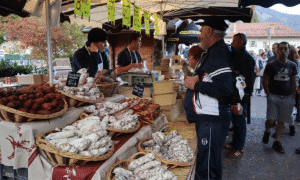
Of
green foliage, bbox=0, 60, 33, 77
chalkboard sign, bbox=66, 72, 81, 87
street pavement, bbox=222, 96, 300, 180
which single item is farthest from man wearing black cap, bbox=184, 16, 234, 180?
green foliage, bbox=0, 60, 33, 77

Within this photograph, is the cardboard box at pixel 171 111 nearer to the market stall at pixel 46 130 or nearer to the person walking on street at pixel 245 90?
the market stall at pixel 46 130

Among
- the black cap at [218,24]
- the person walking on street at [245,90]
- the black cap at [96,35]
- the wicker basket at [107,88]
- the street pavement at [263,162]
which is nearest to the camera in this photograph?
the black cap at [218,24]

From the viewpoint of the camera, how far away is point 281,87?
4.44 m

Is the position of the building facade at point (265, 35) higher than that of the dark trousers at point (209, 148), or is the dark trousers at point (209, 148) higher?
the building facade at point (265, 35)

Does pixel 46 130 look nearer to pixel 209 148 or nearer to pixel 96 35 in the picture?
pixel 209 148

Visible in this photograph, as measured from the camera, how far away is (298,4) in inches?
133

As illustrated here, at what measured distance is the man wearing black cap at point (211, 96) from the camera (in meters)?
2.21

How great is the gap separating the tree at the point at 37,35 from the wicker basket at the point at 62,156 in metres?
14.1

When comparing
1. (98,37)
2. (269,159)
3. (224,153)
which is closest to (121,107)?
(98,37)

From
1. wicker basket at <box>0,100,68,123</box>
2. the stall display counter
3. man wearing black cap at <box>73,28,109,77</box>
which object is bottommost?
wicker basket at <box>0,100,68,123</box>

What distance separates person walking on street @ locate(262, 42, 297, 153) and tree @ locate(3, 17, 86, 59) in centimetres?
1303

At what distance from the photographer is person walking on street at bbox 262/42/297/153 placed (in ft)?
14.5

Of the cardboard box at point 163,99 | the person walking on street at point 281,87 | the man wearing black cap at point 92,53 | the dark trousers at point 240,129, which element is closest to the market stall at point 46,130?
the cardboard box at point 163,99

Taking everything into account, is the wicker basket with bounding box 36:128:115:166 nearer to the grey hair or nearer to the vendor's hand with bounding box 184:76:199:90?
the vendor's hand with bounding box 184:76:199:90
